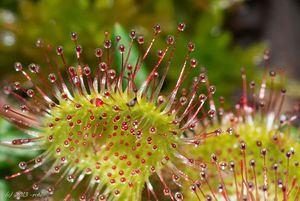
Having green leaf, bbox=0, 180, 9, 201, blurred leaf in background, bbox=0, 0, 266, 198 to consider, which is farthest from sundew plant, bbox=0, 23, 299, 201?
blurred leaf in background, bbox=0, 0, 266, 198

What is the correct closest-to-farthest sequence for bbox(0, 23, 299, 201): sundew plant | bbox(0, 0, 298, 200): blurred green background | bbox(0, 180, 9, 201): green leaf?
bbox(0, 23, 299, 201): sundew plant < bbox(0, 180, 9, 201): green leaf < bbox(0, 0, 298, 200): blurred green background

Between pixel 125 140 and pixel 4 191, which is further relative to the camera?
pixel 4 191

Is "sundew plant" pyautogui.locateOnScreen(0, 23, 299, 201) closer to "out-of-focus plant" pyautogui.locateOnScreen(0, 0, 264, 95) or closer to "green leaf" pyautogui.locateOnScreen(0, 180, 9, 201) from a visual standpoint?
"green leaf" pyautogui.locateOnScreen(0, 180, 9, 201)

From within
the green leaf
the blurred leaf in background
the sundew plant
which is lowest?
the green leaf

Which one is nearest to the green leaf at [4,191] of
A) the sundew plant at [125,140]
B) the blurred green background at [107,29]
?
the sundew plant at [125,140]

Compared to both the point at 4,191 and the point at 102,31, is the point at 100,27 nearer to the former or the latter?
the point at 102,31

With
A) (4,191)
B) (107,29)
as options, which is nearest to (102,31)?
(107,29)

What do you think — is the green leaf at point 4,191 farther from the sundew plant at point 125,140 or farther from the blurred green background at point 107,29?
the blurred green background at point 107,29

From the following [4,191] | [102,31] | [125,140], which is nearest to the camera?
[125,140]

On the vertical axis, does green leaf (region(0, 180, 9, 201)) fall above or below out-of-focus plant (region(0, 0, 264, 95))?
below

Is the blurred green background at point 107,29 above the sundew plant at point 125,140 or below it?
above

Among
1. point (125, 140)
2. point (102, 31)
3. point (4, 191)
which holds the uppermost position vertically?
point (102, 31)
